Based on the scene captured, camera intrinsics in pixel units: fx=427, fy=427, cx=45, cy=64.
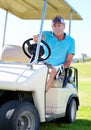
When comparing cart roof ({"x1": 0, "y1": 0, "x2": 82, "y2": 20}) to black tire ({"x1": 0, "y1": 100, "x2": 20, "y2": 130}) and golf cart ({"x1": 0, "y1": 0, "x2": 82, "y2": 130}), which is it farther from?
A: black tire ({"x1": 0, "y1": 100, "x2": 20, "y2": 130})

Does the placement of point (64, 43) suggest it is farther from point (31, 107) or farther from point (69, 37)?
point (31, 107)

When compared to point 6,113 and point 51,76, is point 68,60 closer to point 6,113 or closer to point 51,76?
point 51,76

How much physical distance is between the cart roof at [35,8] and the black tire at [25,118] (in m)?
1.86

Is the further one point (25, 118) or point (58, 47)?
point (58, 47)

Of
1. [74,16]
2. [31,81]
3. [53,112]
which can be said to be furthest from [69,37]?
[31,81]

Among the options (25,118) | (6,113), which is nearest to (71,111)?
(25,118)

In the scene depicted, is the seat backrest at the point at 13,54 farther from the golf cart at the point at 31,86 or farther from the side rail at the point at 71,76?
the side rail at the point at 71,76

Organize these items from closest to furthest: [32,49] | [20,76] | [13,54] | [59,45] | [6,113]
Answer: [6,113]
[20,76]
[32,49]
[13,54]
[59,45]

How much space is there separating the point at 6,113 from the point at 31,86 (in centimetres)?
50


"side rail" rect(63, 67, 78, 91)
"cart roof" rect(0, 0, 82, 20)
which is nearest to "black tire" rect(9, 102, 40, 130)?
"side rail" rect(63, 67, 78, 91)

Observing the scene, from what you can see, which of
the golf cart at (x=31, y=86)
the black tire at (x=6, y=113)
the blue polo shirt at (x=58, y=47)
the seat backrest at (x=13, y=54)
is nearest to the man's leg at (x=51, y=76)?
the golf cart at (x=31, y=86)

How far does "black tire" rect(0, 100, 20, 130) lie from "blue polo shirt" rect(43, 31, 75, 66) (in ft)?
5.64

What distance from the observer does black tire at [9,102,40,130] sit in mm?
4954

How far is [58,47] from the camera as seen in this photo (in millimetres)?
6777
